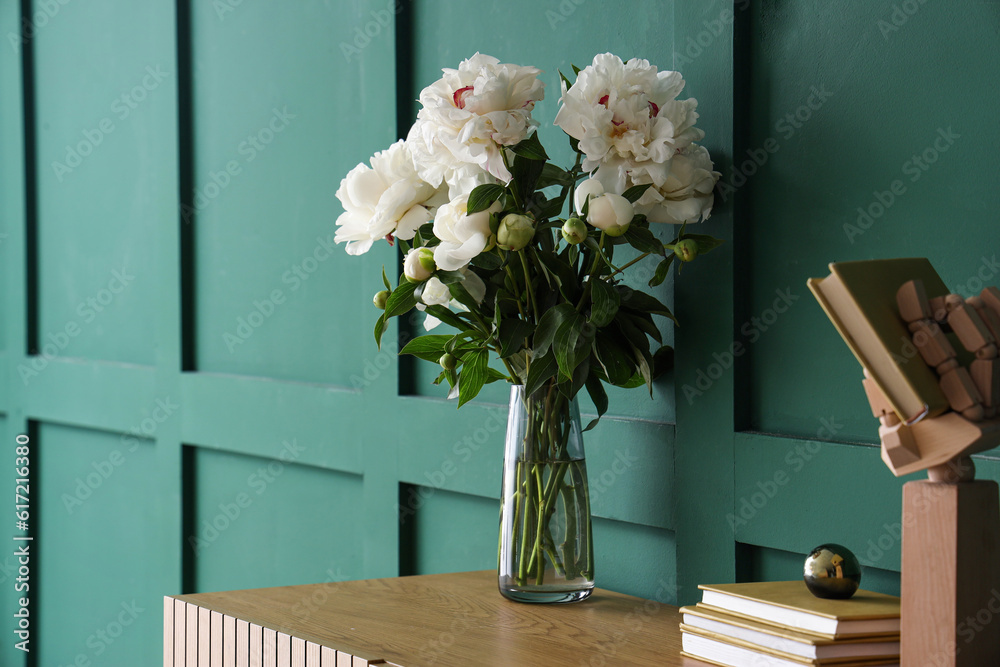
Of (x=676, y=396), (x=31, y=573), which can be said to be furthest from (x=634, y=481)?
(x=31, y=573)

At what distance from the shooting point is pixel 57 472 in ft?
9.65

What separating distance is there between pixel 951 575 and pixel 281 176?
164 centimetres

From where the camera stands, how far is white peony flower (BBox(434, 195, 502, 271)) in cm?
126

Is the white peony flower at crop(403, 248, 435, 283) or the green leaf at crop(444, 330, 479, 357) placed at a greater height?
the white peony flower at crop(403, 248, 435, 283)

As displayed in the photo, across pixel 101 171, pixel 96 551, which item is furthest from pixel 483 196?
pixel 96 551

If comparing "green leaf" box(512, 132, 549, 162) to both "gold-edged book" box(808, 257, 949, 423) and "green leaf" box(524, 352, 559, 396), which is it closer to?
"green leaf" box(524, 352, 559, 396)

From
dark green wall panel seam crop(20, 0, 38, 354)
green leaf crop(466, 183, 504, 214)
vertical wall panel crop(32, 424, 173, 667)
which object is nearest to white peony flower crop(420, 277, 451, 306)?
green leaf crop(466, 183, 504, 214)

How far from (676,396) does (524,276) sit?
0.90ft

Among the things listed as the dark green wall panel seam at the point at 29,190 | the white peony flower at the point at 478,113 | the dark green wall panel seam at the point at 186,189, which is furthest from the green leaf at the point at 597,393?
the dark green wall panel seam at the point at 29,190

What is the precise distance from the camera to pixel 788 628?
101cm

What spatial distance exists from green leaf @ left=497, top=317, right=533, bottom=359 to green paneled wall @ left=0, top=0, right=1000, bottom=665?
24 cm

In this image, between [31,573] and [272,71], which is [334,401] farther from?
[31,573]

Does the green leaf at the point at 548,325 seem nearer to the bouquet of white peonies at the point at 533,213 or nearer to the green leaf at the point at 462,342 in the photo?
the bouquet of white peonies at the point at 533,213

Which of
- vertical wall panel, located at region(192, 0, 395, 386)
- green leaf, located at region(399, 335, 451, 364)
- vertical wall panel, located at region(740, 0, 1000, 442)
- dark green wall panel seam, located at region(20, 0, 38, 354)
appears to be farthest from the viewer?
dark green wall panel seam, located at region(20, 0, 38, 354)
